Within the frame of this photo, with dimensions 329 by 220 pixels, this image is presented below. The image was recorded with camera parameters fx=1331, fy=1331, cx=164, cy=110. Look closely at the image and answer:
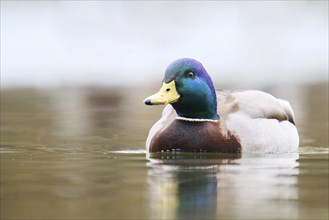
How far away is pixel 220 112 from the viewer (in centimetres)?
1190

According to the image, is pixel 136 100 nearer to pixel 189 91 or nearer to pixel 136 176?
pixel 189 91

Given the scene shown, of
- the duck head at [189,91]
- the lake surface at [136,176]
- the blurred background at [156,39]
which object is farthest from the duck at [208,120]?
the blurred background at [156,39]

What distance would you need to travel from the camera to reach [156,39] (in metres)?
26.5

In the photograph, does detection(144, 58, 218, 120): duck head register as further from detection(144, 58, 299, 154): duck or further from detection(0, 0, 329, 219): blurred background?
detection(0, 0, 329, 219): blurred background

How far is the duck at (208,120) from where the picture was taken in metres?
11.4

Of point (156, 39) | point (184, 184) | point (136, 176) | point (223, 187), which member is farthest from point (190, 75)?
point (156, 39)

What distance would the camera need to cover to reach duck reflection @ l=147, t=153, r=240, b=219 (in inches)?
313

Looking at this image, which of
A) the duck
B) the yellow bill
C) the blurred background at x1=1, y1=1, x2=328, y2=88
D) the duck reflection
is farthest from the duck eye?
the blurred background at x1=1, y1=1, x2=328, y2=88

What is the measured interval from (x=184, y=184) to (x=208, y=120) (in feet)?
8.38

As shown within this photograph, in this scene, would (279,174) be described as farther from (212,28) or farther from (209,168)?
(212,28)

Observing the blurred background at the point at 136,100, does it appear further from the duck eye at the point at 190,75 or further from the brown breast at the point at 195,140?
the duck eye at the point at 190,75

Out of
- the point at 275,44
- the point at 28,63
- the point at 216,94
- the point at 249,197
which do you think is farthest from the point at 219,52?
the point at 249,197

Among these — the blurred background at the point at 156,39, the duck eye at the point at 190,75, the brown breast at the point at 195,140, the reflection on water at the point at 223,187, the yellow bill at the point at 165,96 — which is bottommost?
the reflection on water at the point at 223,187

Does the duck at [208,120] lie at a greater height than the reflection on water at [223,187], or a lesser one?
greater
